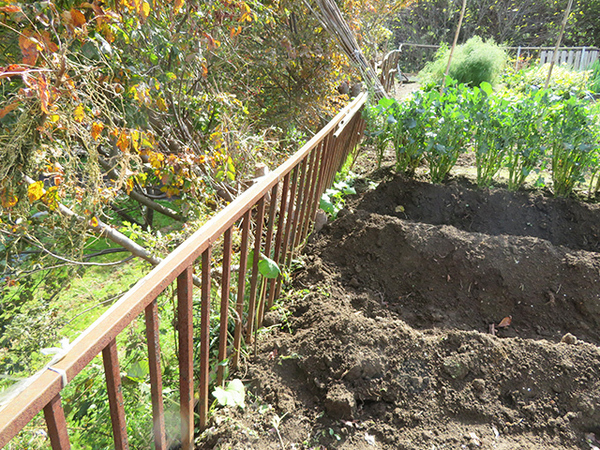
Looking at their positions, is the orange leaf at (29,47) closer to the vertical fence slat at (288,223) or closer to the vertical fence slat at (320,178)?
the vertical fence slat at (288,223)

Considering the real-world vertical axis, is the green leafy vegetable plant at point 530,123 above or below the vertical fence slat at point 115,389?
above

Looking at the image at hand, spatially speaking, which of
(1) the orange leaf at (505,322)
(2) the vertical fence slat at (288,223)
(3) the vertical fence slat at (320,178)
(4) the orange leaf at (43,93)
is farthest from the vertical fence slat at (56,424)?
(1) the orange leaf at (505,322)

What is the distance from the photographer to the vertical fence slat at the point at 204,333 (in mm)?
1325

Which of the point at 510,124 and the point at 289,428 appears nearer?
the point at 289,428

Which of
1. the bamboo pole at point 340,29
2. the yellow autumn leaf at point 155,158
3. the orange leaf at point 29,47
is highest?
the bamboo pole at point 340,29

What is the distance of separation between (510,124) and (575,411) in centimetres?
248

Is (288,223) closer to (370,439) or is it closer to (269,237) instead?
(269,237)

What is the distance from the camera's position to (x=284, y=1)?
407cm

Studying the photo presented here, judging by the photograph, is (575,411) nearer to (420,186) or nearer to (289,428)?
(289,428)

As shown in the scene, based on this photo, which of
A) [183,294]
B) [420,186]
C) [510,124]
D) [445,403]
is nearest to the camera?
[183,294]

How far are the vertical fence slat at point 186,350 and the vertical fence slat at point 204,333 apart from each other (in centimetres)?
6

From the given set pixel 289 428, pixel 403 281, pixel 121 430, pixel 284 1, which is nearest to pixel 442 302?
pixel 403 281

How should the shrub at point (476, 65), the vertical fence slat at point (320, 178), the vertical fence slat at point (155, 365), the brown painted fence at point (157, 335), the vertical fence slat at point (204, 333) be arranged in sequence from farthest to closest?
1. the shrub at point (476, 65)
2. the vertical fence slat at point (320, 178)
3. the vertical fence slat at point (204, 333)
4. the vertical fence slat at point (155, 365)
5. the brown painted fence at point (157, 335)

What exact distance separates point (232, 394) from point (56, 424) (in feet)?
3.25
